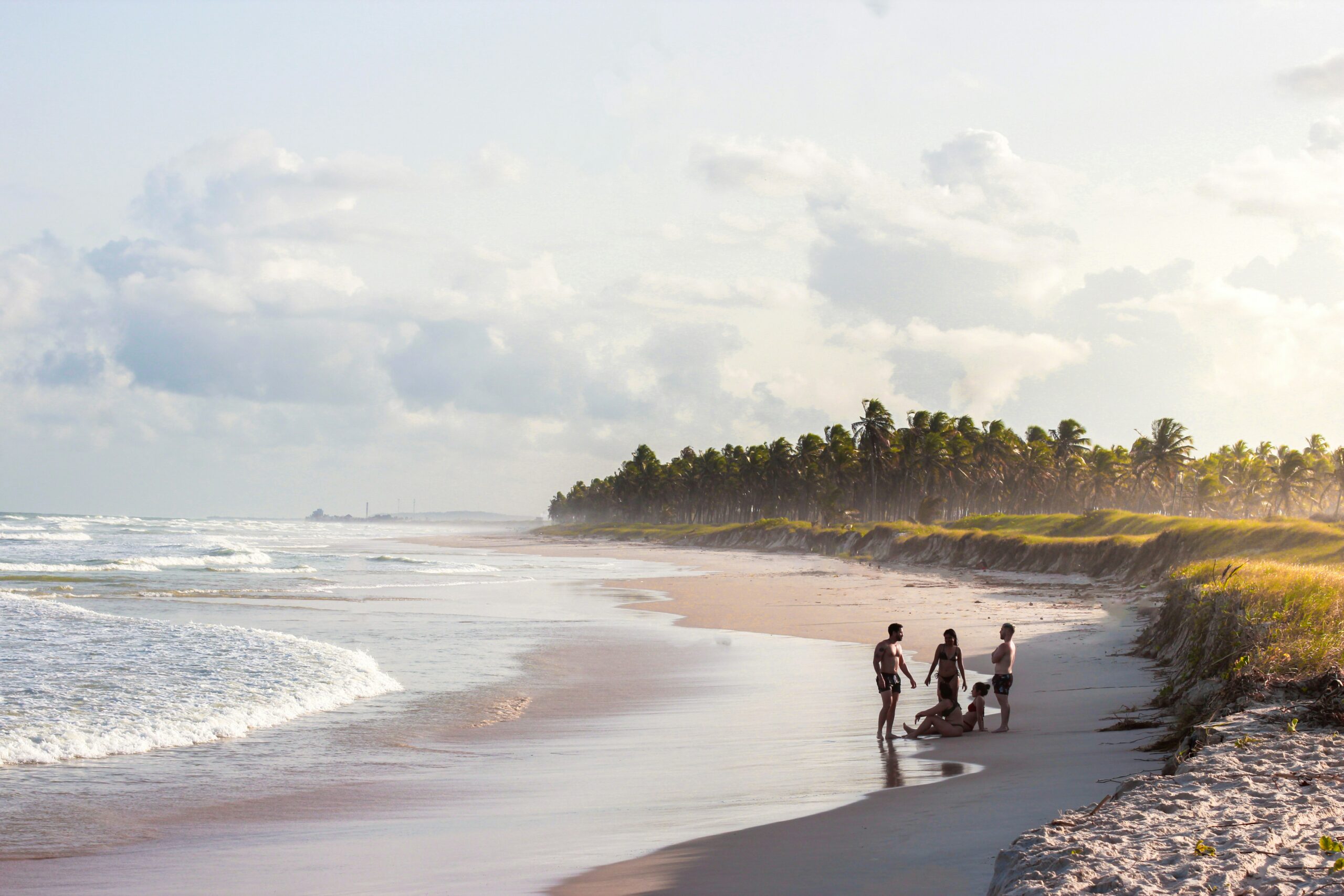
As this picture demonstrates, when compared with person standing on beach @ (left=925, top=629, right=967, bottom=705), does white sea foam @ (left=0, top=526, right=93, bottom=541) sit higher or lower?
lower

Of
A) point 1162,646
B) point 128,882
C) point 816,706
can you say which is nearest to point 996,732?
point 816,706

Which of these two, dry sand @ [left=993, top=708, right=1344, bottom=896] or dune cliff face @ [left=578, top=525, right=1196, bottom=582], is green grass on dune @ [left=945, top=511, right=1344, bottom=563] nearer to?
dune cliff face @ [left=578, top=525, right=1196, bottom=582]

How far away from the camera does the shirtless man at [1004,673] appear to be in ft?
39.9

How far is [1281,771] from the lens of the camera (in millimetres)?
7199

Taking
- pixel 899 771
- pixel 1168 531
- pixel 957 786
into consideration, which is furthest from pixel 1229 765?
pixel 1168 531

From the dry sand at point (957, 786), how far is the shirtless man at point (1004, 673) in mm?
258

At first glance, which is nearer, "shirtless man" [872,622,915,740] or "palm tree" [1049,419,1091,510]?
"shirtless man" [872,622,915,740]

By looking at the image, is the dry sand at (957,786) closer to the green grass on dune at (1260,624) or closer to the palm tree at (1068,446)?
the green grass on dune at (1260,624)

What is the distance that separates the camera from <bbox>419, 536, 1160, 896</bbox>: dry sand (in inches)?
258

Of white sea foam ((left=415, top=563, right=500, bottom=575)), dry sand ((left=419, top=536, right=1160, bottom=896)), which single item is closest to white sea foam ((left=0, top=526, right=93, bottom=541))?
white sea foam ((left=415, top=563, right=500, bottom=575))

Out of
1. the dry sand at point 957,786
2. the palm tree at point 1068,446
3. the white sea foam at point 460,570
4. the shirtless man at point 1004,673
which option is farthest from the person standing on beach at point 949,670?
the palm tree at point 1068,446

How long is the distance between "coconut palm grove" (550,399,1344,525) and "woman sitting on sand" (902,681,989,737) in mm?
87697

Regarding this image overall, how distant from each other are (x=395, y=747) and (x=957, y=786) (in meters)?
6.68

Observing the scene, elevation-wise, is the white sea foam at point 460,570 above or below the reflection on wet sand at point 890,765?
below
